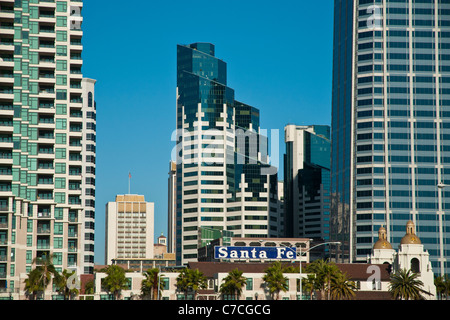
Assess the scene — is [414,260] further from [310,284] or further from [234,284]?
[234,284]

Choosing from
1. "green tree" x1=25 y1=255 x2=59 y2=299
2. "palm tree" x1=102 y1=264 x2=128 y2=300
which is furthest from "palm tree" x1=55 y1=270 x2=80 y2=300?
→ "palm tree" x1=102 y1=264 x2=128 y2=300

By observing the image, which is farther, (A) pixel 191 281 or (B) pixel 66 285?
(A) pixel 191 281

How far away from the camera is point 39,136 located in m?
154

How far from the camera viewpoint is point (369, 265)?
17662 cm

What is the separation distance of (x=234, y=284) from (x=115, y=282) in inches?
922

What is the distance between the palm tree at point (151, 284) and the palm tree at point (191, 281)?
4.04 m

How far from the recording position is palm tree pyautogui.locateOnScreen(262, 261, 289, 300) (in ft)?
487

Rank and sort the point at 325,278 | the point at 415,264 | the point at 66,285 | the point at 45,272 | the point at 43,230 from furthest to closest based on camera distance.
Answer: the point at 415,264 < the point at 43,230 < the point at 325,278 < the point at 66,285 < the point at 45,272

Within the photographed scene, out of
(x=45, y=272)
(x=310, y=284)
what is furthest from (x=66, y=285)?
(x=310, y=284)

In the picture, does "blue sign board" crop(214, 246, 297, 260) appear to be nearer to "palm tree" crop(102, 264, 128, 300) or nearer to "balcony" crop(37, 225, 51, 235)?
"palm tree" crop(102, 264, 128, 300)

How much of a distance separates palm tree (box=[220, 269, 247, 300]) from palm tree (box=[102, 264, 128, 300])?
64.2 ft

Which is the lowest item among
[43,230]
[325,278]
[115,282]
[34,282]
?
[115,282]
